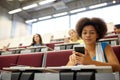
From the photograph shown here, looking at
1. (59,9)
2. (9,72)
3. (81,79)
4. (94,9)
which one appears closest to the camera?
(81,79)

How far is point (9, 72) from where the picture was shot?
1.61 m

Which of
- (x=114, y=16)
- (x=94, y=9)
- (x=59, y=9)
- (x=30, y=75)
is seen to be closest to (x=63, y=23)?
(x=59, y=9)

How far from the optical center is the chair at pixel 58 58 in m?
2.08

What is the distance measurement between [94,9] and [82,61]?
6992mm

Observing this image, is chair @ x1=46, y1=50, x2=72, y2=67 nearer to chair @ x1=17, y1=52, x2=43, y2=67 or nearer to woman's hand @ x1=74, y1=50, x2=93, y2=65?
chair @ x1=17, y1=52, x2=43, y2=67

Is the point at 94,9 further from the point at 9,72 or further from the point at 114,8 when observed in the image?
the point at 9,72

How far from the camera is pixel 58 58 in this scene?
2.14 meters

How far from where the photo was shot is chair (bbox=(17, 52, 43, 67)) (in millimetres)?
2287

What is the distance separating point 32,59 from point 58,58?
40cm

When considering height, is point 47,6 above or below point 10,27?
above

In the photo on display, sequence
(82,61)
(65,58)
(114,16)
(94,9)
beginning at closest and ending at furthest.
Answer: (82,61) < (65,58) < (114,16) < (94,9)

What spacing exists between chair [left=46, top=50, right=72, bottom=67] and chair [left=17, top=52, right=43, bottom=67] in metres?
0.12

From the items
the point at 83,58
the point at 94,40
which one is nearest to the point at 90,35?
the point at 94,40

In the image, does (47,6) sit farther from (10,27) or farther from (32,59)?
(32,59)
